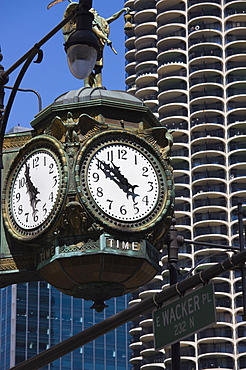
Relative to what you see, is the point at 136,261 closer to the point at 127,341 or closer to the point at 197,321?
the point at 197,321

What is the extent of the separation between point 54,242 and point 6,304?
493 ft

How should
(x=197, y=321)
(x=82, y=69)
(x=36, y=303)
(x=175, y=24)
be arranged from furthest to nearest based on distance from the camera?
(x=36, y=303), (x=175, y=24), (x=82, y=69), (x=197, y=321)

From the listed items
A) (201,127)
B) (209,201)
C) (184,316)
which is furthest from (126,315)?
(201,127)

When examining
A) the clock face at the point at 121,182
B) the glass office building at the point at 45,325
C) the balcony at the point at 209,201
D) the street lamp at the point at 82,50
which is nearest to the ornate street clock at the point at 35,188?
the clock face at the point at 121,182

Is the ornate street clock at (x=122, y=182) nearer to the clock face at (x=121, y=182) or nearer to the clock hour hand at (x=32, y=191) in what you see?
the clock face at (x=121, y=182)

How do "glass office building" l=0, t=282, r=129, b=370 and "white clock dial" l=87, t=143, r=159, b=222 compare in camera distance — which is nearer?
"white clock dial" l=87, t=143, r=159, b=222

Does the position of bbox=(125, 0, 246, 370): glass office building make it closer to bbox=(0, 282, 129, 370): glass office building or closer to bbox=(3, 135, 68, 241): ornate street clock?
bbox=(0, 282, 129, 370): glass office building

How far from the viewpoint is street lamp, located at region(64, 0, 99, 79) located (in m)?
11.1

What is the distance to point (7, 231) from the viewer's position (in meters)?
11.3

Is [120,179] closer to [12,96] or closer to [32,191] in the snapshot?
[32,191]

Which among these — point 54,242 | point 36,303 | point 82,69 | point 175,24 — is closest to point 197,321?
point 54,242

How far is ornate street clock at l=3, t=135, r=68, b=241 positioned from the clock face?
0.28m

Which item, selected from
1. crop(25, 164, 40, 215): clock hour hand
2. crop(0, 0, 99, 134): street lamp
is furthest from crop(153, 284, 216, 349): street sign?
crop(0, 0, 99, 134): street lamp

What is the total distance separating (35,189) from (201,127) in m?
129
